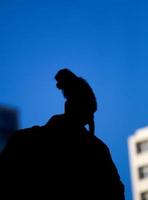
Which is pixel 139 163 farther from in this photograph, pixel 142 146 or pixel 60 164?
pixel 60 164

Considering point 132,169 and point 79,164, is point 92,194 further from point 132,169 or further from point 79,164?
point 132,169

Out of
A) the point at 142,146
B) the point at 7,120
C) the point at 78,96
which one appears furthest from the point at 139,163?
the point at 78,96

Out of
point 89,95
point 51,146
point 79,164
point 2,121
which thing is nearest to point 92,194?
point 79,164

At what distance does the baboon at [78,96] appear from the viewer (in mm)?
2633

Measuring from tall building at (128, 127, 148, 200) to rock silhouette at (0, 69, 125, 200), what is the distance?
2260 inches

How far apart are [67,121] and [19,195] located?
0.63 m

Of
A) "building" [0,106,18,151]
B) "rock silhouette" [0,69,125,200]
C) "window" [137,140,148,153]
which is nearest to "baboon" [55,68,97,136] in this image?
"rock silhouette" [0,69,125,200]

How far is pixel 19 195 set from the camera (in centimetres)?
212

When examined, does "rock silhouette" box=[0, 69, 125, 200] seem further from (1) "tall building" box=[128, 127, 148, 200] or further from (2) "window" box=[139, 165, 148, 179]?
(2) "window" box=[139, 165, 148, 179]

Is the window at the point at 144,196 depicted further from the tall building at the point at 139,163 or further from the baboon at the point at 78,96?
the baboon at the point at 78,96

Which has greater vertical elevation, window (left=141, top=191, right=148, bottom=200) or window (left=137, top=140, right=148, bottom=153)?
window (left=137, top=140, right=148, bottom=153)

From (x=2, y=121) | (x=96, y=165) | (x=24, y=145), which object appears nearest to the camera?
(x=24, y=145)

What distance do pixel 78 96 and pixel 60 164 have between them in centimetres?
51

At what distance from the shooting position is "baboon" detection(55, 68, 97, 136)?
2633 mm
